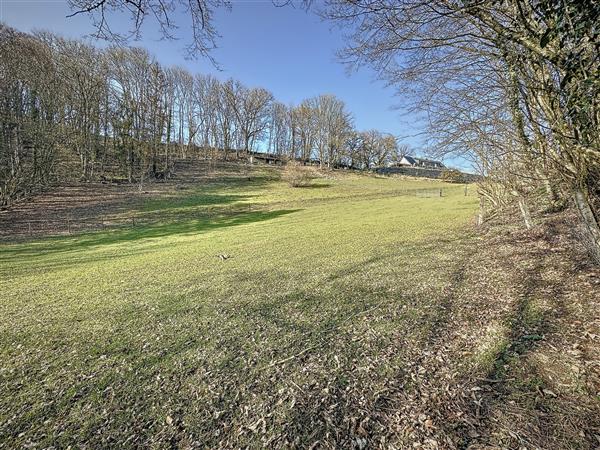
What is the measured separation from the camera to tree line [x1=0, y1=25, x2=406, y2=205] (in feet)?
63.7

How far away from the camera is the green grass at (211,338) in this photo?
2684 millimetres

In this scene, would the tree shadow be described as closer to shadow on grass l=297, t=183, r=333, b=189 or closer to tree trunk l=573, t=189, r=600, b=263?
shadow on grass l=297, t=183, r=333, b=189

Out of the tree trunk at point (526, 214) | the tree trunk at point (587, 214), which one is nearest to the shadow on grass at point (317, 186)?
the tree trunk at point (526, 214)

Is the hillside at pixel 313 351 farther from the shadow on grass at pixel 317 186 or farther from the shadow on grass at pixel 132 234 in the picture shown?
the shadow on grass at pixel 317 186

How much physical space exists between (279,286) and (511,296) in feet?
14.1

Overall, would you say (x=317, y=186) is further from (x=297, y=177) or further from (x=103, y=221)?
(x=103, y=221)

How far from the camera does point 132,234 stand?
51.1ft

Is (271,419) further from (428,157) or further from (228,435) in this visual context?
(428,157)

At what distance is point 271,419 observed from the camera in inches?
104

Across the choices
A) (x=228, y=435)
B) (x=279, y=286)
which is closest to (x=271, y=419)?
(x=228, y=435)

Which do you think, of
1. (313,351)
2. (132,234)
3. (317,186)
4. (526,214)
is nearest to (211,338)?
(313,351)

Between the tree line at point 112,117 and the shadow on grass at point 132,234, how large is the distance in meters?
8.84

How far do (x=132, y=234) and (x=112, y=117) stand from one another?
68.8 ft

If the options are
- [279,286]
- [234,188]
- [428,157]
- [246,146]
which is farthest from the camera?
[246,146]
